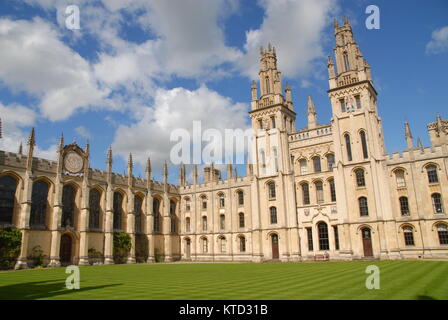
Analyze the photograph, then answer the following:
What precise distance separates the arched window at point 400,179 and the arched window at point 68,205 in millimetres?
36262

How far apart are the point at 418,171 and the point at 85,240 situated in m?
36.7

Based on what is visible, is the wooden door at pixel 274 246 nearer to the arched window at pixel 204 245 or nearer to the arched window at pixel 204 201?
the arched window at pixel 204 245

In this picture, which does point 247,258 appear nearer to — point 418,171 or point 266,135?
point 266,135

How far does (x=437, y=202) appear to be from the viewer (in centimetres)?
3459

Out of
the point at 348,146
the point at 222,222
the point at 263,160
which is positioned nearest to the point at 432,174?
the point at 348,146

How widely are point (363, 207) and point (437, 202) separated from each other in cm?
690

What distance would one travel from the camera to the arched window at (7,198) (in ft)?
115

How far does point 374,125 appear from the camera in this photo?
3888 centimetres

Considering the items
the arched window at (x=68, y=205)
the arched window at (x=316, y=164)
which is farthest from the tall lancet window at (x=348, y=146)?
the arched window at (x=68, y=205)

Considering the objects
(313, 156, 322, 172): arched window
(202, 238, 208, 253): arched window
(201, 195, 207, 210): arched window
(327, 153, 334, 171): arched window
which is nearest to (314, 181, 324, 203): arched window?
(313, 156, 322, 172): arched window

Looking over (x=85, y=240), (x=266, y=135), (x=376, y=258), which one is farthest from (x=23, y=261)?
(x=376, y=258)

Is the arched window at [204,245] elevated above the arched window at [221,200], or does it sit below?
below

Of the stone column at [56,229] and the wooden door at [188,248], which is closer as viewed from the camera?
the stone column at [56,229]

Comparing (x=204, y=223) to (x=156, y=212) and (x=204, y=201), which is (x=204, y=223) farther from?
(x=156, y=212)
